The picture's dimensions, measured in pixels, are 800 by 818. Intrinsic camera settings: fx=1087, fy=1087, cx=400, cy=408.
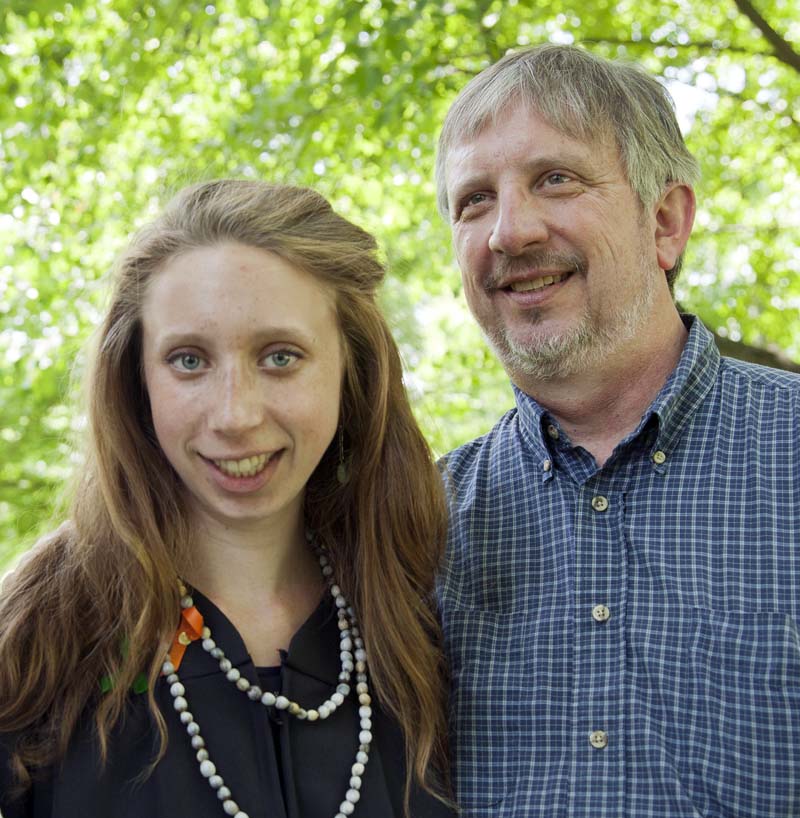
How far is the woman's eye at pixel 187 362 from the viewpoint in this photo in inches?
78.3

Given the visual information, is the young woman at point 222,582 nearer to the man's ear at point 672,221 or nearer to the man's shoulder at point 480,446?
the man's shoulder at point 480,446

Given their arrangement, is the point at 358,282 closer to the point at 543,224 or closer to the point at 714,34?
the point at 543,224

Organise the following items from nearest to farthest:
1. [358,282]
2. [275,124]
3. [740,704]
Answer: [740,704], [358,282], [275,124]

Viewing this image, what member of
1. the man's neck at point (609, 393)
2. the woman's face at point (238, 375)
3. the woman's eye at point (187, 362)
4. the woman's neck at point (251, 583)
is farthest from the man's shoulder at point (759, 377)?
the woman's eye at point (187, 362)

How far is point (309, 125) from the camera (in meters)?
5.34

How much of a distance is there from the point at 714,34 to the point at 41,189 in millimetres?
3851

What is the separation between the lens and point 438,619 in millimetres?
2445

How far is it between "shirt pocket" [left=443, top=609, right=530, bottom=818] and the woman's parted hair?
3.58 feet

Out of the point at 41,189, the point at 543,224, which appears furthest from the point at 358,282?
the point at 41,189

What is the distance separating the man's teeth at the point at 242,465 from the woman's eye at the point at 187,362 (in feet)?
0.59

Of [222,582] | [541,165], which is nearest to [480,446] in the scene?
[541,165]

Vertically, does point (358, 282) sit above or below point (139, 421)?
above

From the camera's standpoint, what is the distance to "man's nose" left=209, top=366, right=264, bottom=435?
1.95 m

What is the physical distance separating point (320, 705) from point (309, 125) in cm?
379
